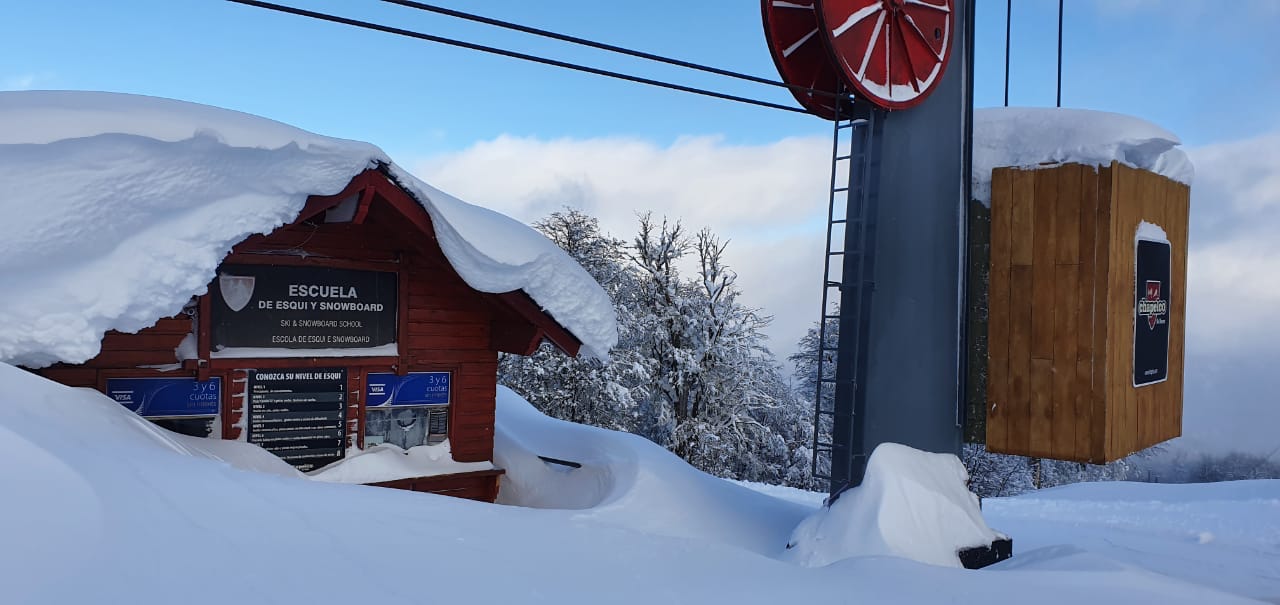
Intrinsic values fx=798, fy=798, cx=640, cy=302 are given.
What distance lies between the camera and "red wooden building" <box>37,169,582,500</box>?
7.21m

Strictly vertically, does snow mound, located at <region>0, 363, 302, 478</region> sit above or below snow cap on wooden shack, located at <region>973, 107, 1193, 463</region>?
A: below

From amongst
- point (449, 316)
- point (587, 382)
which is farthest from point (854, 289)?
point (587, 382)

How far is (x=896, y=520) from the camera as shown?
6797 mm

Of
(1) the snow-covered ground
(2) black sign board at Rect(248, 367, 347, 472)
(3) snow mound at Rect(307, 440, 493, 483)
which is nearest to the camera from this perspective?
(1) the snow-covered ground

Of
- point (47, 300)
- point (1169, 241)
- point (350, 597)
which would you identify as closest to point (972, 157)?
point (1169, 241)

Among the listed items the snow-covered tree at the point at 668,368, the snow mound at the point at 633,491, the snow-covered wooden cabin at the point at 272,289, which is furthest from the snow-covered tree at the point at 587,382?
the snow-covered wooden cabin at the point at 272,289

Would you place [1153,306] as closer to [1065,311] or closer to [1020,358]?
[1065,311]

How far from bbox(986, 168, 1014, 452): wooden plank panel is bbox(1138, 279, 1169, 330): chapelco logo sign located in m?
1.54

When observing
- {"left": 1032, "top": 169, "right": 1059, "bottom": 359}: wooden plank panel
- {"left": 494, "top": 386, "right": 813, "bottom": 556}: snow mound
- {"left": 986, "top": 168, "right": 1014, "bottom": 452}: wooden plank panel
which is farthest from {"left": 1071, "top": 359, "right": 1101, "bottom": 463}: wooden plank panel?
{"left": 494, "top": 386, "right": 813, "bottom": 556}: snow mound

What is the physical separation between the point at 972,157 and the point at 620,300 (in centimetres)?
1888

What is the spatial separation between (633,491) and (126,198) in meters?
4.90

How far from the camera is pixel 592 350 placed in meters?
8.70

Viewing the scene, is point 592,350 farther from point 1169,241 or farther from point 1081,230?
point 1169,241

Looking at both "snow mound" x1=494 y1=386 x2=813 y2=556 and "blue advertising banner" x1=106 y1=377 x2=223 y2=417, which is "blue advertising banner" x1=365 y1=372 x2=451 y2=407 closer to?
"snow mound" x1=494 y1=386 x2=813 y2=556
